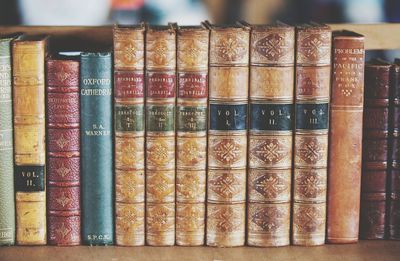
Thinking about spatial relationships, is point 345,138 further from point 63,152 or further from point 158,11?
point 158,11

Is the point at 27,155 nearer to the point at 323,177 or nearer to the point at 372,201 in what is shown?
the point at 323,177

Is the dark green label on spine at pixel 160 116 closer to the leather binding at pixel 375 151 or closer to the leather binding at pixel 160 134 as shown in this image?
the leather binding at pixel 160 134

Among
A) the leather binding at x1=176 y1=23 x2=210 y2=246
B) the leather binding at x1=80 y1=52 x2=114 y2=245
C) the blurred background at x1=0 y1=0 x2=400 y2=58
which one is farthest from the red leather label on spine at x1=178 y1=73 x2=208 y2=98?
the blurred background at x1=0 y1=0 x2=400 y2=58

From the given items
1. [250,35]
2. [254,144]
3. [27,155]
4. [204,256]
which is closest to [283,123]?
[254,144]

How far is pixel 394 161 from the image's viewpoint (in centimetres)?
137

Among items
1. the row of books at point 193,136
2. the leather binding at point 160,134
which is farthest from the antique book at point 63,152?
the leather binding at point 160,134

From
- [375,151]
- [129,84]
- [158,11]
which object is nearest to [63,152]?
[129,84]

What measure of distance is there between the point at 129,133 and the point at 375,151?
1.47ft

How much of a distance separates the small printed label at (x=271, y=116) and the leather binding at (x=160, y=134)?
0.47ft

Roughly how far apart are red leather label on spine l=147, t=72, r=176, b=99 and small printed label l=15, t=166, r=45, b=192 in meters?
0.24

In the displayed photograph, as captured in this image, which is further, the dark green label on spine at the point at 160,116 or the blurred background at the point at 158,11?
the blurred background at the point at 158,11

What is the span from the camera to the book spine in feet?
4.24

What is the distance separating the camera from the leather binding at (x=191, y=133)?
4.21 ft

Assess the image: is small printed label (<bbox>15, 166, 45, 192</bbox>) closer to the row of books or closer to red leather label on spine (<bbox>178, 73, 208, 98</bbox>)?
the row of books
